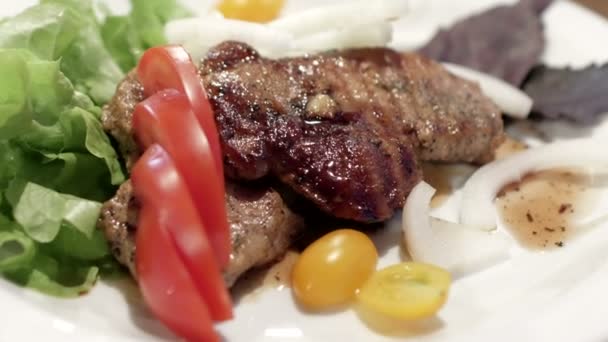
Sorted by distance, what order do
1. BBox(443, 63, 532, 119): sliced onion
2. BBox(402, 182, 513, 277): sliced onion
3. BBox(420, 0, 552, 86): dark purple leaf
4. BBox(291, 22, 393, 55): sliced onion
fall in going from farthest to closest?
BBox(420, 0, 552, 86): dark purple leaf → BBox(443, 63, 532, 119): sliced onion → BBox(291, 22, 393, 55): sliced onion → BBox(402, 182, 513, 277): sliced onion

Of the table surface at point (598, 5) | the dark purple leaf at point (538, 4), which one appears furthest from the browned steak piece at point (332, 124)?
the table surface at point (598, 5)

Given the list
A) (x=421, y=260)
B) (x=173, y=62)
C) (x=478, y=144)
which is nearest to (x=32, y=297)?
(x=173, y=62)

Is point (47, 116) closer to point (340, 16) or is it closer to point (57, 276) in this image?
point (57, 276)

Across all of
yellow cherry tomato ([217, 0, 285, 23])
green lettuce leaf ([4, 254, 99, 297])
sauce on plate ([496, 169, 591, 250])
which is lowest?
sauce on plate ([496, 169, 591, 250])

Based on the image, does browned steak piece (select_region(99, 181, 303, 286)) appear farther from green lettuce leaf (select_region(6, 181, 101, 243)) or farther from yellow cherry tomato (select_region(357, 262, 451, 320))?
yellow cherry tomato (select_region(357, 262, 451, 320))

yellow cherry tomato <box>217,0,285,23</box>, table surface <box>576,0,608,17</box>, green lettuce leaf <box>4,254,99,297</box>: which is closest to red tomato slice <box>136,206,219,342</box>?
green lettuce leaf <box>4,254,99,297</box>

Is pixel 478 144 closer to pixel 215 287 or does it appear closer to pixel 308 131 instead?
pixel 308 131
